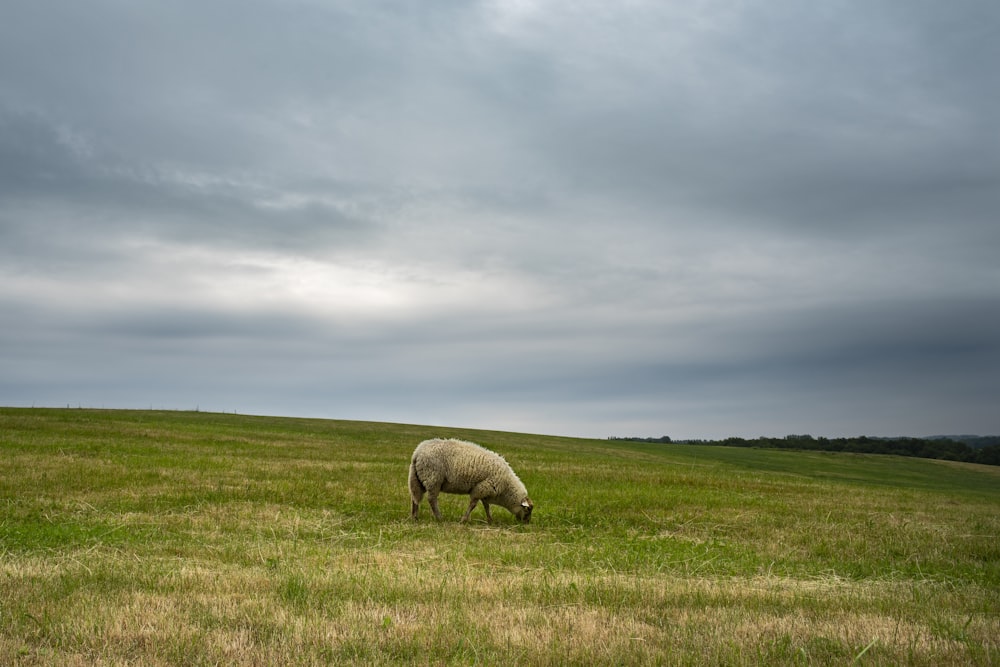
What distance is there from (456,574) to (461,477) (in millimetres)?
6789

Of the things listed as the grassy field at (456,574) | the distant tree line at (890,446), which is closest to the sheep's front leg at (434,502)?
the grassy field at (456,574)

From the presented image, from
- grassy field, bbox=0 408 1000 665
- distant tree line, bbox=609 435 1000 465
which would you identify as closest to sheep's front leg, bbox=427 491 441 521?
grassy field, bbox=0 408 1000 665

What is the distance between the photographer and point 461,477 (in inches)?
642

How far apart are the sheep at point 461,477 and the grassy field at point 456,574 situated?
0.61 m

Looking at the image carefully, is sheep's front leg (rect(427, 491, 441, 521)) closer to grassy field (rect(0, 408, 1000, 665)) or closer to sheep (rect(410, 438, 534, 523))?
sheep (rect(410, 438, 534, 523))

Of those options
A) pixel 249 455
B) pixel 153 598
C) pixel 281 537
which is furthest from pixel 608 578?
pixel 249 455

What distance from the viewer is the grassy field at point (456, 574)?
6.15 m

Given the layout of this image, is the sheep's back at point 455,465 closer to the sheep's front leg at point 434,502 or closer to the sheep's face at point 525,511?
the sheep's front leg at point 434,502

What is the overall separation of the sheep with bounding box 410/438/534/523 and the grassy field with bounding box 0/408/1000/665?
0.61 metres

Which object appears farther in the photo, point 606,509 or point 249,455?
point 249,455

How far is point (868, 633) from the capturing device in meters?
7.04

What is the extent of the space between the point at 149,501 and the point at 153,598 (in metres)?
11.1

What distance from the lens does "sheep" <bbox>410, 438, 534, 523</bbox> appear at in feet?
53.0

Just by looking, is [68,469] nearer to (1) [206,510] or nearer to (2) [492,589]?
(1) [206,510]
